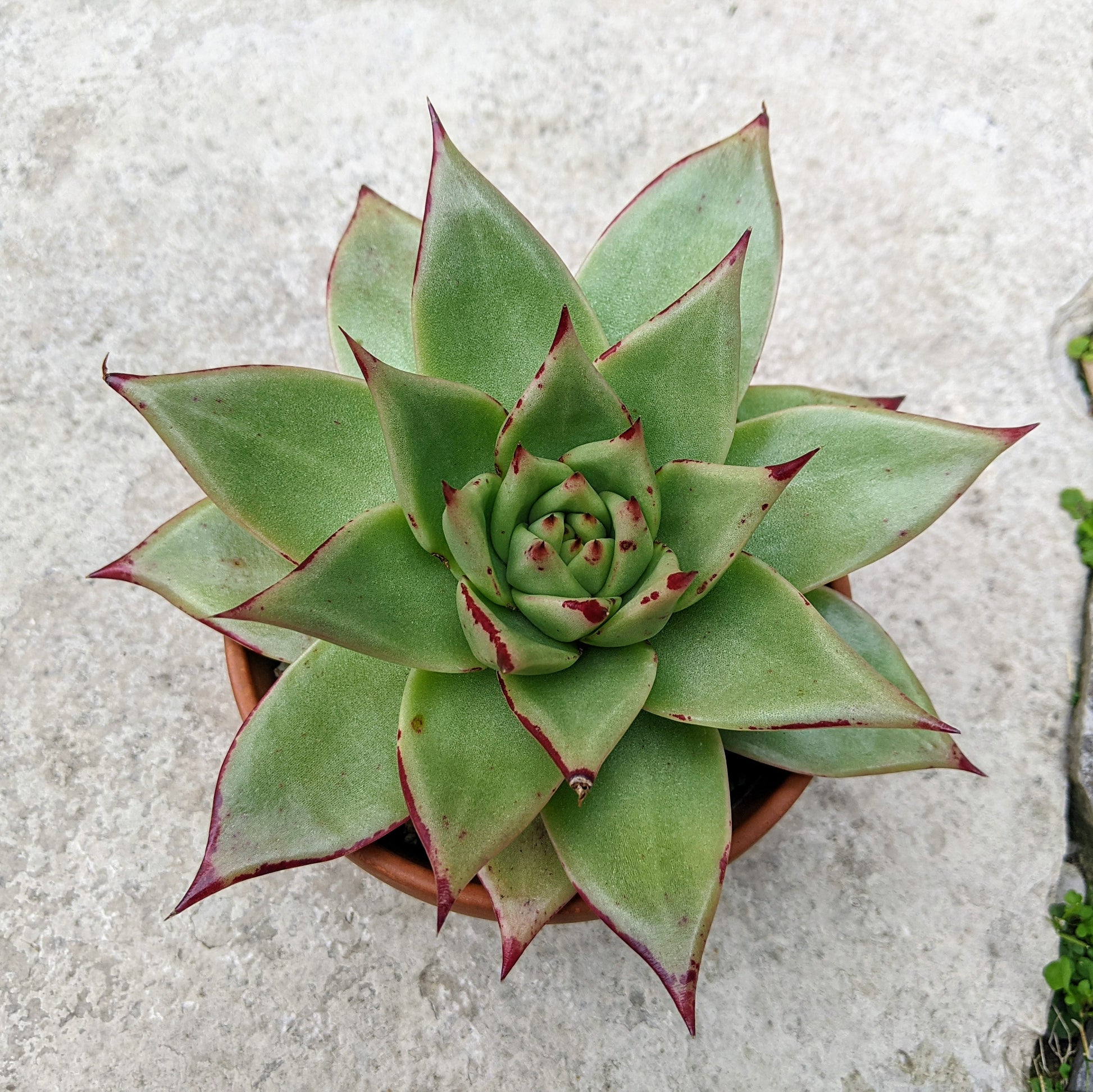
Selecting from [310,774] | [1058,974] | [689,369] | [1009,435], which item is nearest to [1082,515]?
[1058,974]

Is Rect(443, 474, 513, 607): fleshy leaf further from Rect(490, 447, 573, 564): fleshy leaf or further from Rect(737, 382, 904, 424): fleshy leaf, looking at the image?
Rect(737, 382, 904, 424): fleshy leaf

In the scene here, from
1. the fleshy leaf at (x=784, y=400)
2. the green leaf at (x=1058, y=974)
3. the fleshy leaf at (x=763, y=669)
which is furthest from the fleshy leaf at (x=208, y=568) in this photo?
the green leaf at (x=1058, y=974)

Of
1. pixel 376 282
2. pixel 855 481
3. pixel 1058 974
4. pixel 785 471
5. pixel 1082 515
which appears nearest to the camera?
pixel 785 471

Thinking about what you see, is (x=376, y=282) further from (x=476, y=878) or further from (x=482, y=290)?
(x=476, y=878)

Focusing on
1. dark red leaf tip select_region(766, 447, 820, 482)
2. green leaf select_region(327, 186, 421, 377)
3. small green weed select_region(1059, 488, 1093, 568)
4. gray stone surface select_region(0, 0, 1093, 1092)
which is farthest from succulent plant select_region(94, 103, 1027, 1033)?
small green weed select_region(1059, 488, 1093, 568)

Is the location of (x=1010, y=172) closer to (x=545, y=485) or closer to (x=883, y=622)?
(x=883, y=622)

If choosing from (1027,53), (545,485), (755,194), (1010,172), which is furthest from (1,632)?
(1027,53)
